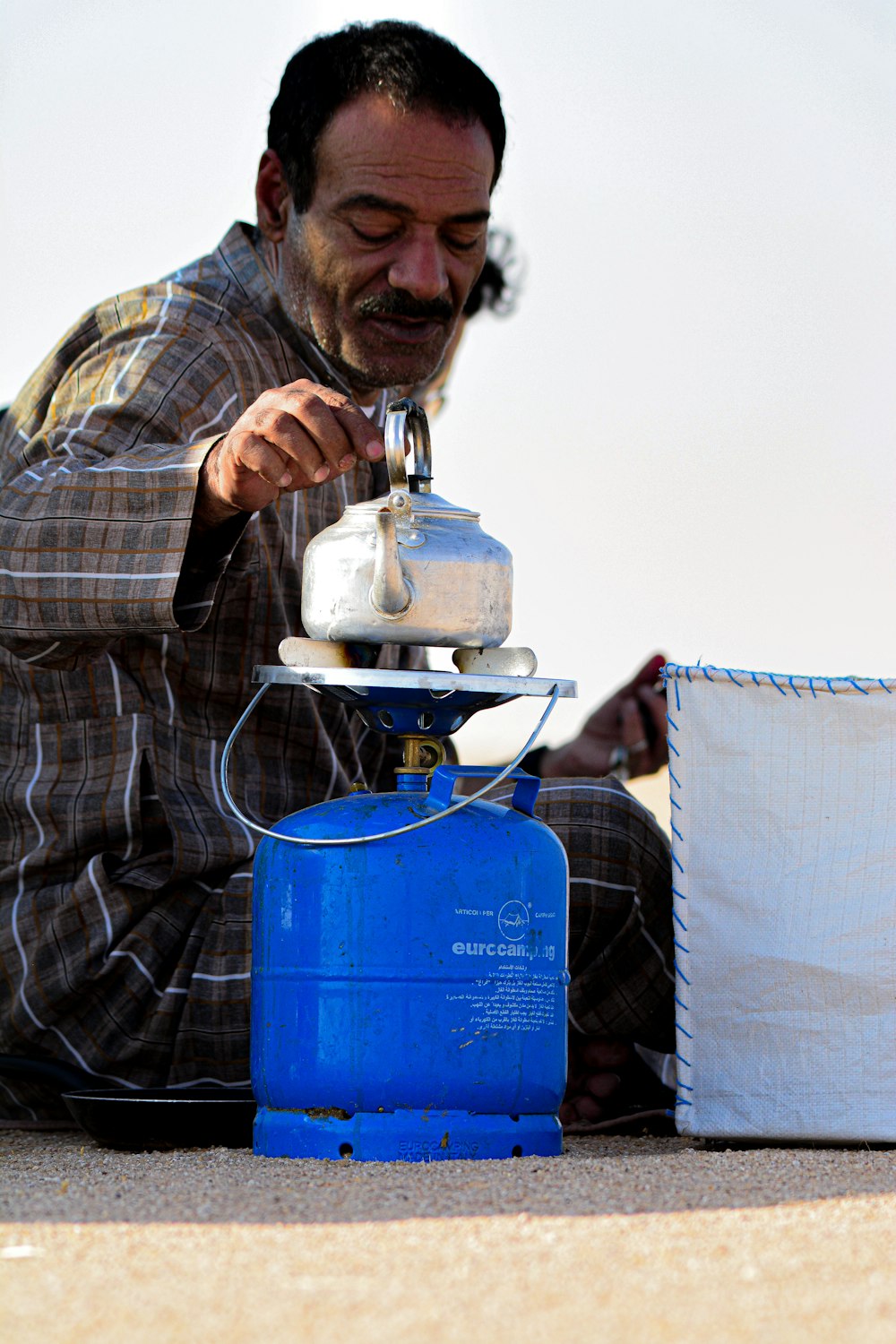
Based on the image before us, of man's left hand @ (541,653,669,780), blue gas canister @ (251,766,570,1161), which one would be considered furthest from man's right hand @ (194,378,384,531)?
man's left hand @ (541,653,669,780)

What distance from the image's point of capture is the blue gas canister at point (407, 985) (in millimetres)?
1984

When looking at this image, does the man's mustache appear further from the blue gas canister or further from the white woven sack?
the blue gas canister

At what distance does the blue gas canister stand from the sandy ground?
88 mm

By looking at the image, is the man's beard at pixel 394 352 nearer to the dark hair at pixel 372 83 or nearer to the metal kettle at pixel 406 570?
the dark hair at pixel 372 83

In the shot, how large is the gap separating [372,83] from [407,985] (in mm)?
1820

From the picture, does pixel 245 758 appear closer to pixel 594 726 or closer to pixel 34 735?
pixel 34 735

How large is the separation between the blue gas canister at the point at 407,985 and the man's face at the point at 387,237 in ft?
4.10

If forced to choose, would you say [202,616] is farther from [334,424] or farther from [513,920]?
[513,920]

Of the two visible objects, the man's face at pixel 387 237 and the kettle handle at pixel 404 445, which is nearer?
the kettle handle at pixel 404 445

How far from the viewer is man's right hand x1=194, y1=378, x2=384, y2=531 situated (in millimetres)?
2109

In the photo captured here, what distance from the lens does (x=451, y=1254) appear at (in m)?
1.43

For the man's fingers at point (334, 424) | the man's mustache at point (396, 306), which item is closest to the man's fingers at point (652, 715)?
the man's mustache at point (396, 306)

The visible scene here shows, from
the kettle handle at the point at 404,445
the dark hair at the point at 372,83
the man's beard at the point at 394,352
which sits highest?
the dark hair at the point at 372,83

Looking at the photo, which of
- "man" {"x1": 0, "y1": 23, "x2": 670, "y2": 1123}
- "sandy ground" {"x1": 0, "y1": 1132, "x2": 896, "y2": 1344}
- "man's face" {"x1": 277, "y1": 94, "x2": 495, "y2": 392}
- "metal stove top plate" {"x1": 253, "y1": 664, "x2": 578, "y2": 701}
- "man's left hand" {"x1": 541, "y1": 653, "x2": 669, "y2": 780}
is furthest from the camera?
"man's left hand" {"x1": 541, "y1": 653, "x2": 669, "y2": 780}
